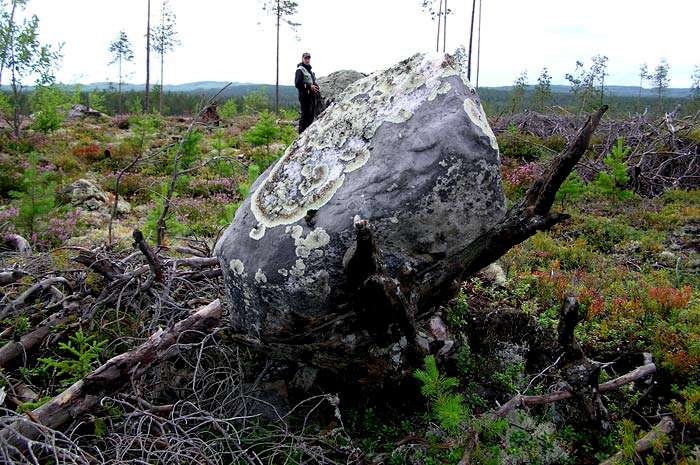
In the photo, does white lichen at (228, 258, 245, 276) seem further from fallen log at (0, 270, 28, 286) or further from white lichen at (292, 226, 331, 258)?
fallen log at (0, 270, 28, 286)

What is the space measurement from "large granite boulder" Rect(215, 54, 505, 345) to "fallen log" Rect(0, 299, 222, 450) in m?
0.55

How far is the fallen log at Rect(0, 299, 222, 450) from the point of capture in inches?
115

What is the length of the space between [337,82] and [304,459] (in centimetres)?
1544

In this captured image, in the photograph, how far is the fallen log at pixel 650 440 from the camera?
311 cm

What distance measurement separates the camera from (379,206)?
3.13 m

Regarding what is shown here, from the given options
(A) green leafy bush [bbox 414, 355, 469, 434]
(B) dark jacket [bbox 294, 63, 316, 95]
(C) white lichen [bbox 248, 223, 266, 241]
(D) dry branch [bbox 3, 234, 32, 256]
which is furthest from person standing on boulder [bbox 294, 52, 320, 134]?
(A) green leafy bush [bbox 414, 355, 469, 434]

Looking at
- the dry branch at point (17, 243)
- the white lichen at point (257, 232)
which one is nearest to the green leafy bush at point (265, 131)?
the dry branch at point (17, 243)

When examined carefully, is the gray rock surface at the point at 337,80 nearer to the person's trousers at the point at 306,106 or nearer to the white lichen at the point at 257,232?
the person's trousers at the point at 306,106

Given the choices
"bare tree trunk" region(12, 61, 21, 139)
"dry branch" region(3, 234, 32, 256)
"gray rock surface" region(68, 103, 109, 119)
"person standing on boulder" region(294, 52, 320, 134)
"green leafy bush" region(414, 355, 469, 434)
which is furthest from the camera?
"gray rock surface" region(68, 103, 109, 119)

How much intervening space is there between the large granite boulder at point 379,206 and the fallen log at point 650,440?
164 cm

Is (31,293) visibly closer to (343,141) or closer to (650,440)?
(343,141)

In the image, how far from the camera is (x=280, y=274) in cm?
322

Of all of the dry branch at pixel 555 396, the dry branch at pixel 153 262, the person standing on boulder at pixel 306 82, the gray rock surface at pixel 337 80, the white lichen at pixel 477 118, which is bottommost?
the dry branch at pixel 555 396

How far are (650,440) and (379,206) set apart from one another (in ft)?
7.75
